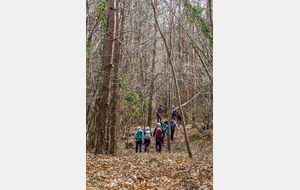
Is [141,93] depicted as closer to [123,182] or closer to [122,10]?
[122,10]

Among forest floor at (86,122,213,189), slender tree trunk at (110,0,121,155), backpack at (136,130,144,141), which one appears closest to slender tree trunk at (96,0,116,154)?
slender tree trunk at (110,0,121,155)

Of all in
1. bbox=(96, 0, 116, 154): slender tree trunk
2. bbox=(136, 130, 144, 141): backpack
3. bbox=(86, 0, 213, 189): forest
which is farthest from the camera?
bbox=(136, 130, 144, 141): backpack

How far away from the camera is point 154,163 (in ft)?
24.5

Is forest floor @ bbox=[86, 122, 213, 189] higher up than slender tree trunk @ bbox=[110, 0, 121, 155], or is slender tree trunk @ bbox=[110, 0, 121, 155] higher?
slender tree trunk @ bbox=[110, 0, 121, 155]

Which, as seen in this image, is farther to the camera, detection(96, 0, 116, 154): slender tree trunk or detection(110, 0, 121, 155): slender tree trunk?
detection(110, 0, 121, 155): slender tree trunk

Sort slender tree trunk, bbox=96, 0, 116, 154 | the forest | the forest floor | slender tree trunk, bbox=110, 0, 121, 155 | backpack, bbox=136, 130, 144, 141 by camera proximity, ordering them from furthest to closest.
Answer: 1. backpack, bbox=136, 130, 144, 141
2. slender tree trunk, bbox=110, 0, 121, 155
3. slender tree trunk, bbox=96, 0, 116, 154
4. the forest
5. the forest floor

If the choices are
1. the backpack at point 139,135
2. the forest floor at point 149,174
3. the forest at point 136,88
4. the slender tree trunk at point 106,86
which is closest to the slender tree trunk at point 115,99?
the forest at point 136,88

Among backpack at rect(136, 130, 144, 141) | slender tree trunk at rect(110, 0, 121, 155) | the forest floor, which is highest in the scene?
slender tree trunk at rect(110, 0, 121, 155)

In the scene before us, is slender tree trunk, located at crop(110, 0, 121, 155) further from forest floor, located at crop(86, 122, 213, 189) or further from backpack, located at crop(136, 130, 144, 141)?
forest floor, located at crop(86, 122, 213, 189)

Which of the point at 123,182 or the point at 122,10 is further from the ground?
the point at 122,10

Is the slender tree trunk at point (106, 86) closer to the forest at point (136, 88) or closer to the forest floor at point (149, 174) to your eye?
the forest at point (136, 88)

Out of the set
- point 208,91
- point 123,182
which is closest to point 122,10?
point 208,91

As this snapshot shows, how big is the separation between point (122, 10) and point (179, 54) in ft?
11.7

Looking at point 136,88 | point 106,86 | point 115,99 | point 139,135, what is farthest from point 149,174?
point 136,88
